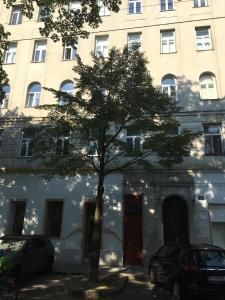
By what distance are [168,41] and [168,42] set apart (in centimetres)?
9

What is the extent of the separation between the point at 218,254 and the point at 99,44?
16.8 meters

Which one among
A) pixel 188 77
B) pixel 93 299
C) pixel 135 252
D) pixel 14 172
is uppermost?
pixel 188 77

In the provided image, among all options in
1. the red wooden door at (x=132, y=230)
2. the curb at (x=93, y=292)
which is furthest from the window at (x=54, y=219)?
the curb at (x=93, y=292)

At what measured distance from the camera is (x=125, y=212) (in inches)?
681

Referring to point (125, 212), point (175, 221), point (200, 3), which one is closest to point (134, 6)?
point (200, 3)

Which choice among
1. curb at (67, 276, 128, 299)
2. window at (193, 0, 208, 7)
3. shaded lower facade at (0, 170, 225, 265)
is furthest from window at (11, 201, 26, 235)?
window at (193, 0, 208, 7)

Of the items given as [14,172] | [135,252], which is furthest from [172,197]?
[14,172]

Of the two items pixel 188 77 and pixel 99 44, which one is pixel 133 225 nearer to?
pixel 188 77

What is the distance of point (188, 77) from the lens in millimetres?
18875

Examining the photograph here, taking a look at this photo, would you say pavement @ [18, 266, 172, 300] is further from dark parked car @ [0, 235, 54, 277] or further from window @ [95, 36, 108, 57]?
window @ [95, 36, 108, 57]

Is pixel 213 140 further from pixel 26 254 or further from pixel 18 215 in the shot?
pixel 18 215

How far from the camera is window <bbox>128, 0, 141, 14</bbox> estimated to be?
71.3ft

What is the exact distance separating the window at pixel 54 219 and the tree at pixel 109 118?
223 inches

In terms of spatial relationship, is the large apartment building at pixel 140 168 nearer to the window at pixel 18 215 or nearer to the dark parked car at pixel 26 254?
the window at pixel 18 215
